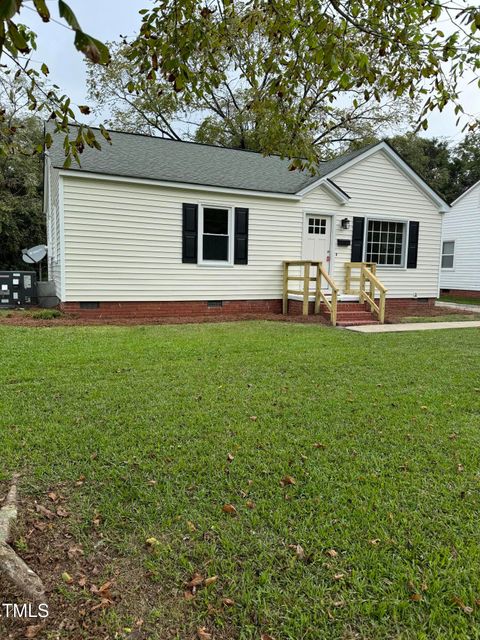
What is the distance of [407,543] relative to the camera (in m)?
2.29

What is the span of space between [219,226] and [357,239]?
4.28 metres

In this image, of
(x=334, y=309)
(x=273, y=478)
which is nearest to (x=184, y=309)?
(x=334, y=309)

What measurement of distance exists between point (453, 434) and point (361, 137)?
77.2ft

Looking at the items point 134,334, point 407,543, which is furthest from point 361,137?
point 407,543

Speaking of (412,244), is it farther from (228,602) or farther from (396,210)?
(228,602)

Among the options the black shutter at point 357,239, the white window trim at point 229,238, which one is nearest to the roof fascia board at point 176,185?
the white window trim at point 229,238

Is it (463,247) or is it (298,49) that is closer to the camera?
(298,49)

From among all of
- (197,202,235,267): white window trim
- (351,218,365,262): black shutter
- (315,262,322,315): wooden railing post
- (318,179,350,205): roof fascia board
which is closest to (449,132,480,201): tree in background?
(351,218,365,262): black shutter

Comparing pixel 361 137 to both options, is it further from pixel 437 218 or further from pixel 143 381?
pixel 143 381

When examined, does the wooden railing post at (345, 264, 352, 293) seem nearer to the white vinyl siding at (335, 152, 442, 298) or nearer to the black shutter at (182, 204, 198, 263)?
the white vinyl siding at (335, 152, 442, 298)

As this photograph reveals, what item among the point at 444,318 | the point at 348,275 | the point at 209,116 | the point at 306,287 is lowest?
the point at 444,318

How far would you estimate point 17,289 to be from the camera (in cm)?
→ 1151

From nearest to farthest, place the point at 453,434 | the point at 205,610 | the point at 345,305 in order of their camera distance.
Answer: the point at 205,610
the point at 453,434
the point at 345,305

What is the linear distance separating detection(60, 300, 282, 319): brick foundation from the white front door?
1.69 m
